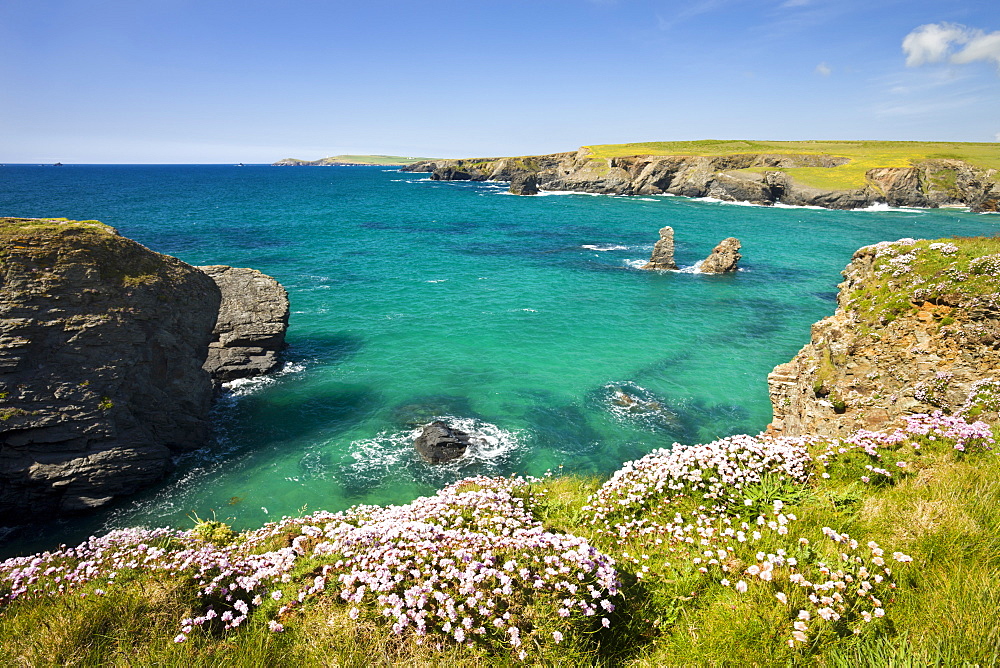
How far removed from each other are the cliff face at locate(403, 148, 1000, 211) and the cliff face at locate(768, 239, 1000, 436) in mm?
119042

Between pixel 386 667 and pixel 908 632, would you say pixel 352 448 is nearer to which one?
pixel 386 667

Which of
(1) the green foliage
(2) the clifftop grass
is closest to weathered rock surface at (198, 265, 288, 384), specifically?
(1) the green foliage

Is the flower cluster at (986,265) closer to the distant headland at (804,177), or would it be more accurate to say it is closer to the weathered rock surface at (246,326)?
the weathered rock surface at (246,326)

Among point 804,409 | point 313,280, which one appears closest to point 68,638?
point 804,409

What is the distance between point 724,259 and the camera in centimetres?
4919

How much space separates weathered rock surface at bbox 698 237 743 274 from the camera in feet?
161

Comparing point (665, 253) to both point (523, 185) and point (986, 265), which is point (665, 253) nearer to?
point (986, 265)

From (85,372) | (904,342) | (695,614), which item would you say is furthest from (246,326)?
(904,342)

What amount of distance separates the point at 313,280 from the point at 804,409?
41.4 metres

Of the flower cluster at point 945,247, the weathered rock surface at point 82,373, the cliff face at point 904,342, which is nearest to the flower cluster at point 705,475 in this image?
the cliff face at point 904,342

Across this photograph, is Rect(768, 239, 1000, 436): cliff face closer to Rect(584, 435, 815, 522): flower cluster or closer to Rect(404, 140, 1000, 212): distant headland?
Rect(584, 435, 815, 522): flower cluster

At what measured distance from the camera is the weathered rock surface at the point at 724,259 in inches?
1934

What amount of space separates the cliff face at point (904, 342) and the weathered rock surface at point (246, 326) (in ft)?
82.9

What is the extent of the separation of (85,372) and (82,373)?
0.27 ft
